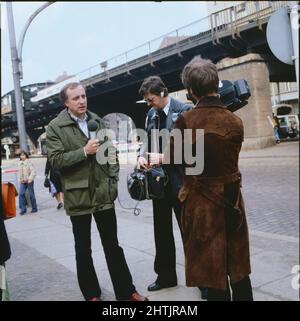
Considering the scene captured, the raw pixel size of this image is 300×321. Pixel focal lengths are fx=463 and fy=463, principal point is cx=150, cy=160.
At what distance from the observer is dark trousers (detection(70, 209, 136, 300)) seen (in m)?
3.37

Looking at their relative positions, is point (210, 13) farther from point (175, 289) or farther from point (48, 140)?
point (175, 289)

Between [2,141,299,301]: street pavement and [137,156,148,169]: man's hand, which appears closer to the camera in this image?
[137,156,148,169]: man's hand

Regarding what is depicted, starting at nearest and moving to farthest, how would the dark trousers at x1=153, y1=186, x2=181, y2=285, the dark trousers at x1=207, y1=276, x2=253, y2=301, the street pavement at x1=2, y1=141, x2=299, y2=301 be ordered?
the dark trousers at x1=207, y1=276, x2=253, y2=301
the dark trousers at x1=153, y1=186, x2=181, y2=285
the street pavement at x1=2, y1=141, x2=299, y2=301

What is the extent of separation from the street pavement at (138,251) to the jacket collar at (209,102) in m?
0.70

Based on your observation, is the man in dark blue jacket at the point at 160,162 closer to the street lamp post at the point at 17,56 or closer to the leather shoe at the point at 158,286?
the leather shoe at the point at 158,286

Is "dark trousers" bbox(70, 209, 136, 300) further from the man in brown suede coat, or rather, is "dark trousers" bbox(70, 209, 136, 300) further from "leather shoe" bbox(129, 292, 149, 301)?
the man in brown suede coat

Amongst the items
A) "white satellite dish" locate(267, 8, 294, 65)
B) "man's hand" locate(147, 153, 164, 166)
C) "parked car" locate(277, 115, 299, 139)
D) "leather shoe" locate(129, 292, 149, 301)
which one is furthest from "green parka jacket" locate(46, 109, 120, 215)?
"white satellite dish" locate(267, 8, 294, 65)

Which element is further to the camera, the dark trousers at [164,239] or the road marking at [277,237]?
the road marking at [277,237]

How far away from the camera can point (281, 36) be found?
3.41 meters

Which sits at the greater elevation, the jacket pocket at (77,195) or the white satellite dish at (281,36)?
the white satellite dish at (281,36)

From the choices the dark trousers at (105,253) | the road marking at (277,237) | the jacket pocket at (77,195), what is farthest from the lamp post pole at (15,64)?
the road marking at (277,237)

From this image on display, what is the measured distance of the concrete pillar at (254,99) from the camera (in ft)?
9.68

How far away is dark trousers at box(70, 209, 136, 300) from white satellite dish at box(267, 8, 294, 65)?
166 cm
